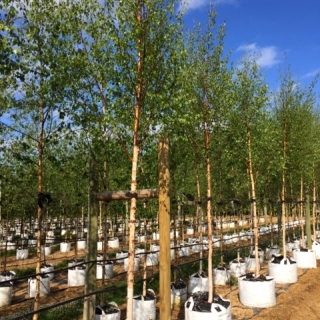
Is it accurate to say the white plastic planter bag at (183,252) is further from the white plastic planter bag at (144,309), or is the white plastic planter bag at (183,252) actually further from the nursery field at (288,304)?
the white plastic planter bag at (144,309)

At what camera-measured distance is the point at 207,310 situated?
7.76 metres

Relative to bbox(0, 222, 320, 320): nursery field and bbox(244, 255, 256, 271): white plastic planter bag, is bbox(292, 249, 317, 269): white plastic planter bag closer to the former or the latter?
bbox(0, 222, 320, 320): nursery field

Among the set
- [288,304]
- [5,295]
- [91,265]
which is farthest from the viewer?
[5,295]

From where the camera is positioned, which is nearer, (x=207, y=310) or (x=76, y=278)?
(x=207, y=310)

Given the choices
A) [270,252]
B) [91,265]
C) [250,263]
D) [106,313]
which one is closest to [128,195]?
[91,265]

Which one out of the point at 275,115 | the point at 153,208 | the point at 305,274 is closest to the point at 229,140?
the point at 153,208

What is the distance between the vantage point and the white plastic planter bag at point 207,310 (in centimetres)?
762

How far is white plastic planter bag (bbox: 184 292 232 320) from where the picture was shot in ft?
25.0

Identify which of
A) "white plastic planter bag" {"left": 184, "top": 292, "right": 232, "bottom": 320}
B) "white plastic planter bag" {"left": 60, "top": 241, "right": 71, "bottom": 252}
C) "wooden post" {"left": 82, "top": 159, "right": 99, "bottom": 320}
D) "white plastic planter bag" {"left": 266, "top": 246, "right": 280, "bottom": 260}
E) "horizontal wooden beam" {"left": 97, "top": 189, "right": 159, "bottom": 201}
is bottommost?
"white plastic planter bag" {"left": 60, "top": 241, "right": 71, "bottom": 252}

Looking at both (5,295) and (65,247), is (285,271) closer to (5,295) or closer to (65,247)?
(5,295)

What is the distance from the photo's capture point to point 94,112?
249 inches

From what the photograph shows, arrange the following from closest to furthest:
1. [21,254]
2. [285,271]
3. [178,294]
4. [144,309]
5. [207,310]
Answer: [207,310] → [144,309] → [178,294] → [285,271] → [21,254]

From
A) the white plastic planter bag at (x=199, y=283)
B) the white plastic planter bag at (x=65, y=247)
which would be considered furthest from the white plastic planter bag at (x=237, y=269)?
the white plastic planter bag at (x=65, y=247)

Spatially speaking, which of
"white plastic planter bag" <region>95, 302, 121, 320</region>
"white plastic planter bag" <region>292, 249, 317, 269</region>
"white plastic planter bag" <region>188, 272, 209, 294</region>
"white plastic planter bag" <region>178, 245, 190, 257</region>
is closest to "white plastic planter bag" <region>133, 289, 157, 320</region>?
"white plastic planter bag" <region>95, 302, 121, 320</region>
